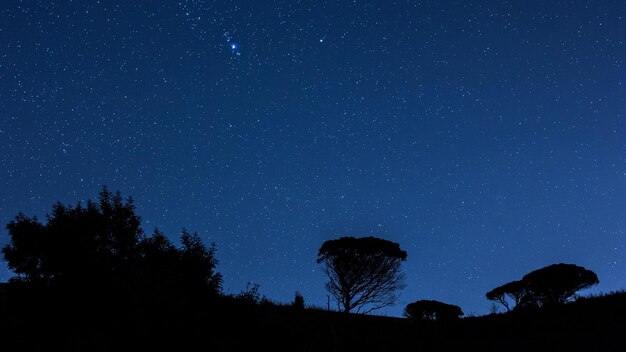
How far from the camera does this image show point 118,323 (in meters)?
13.6

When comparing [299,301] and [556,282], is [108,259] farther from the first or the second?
[556,282]

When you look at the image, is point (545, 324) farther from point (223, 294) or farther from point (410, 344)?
point (223, 294)

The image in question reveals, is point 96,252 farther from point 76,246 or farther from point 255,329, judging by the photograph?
point 255,329

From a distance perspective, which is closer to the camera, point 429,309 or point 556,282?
point 556,282

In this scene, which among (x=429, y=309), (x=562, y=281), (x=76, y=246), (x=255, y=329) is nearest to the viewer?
(x=255, y=329)

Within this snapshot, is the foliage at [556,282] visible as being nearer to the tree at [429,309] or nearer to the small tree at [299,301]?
the tree at [429,309]

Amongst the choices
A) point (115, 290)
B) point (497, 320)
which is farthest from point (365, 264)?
point (115, 290)

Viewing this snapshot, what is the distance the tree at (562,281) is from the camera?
46.0 metres

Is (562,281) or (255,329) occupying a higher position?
(562,281)

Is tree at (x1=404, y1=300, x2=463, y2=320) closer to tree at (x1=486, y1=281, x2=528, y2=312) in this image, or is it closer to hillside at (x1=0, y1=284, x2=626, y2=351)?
tree at (x1=486, y1=281, x2=528, y2=312)

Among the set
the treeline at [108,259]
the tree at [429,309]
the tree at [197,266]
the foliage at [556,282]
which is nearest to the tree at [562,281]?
the foliage at [556,282]

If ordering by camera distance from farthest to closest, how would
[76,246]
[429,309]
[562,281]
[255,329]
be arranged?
[429,309] → [562,281] → [76,246] → [255,329]

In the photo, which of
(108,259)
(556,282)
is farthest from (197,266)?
(556,282)

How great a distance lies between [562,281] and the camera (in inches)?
1821
